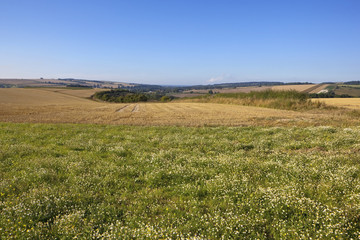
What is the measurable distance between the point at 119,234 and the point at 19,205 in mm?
3162

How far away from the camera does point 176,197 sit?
652 cm

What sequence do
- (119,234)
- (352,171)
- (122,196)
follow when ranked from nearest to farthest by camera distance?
(119,234), (122,196), (352,171)

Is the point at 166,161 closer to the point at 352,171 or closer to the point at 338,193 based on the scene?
the point at 338,193

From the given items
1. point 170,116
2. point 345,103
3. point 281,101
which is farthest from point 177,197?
point 345,103

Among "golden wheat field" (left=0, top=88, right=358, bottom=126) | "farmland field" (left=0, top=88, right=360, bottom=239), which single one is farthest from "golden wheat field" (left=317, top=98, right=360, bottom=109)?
"farmland field" (left=0, top=88, right=360, bottom=239)

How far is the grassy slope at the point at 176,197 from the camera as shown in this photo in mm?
4668

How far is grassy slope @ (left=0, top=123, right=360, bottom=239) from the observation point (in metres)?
4.67

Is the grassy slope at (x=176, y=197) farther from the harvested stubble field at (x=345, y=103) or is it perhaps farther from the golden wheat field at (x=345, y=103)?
the golden wheat field at (x=345, y=103)

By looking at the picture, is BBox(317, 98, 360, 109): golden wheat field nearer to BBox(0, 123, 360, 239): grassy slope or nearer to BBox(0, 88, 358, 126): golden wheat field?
BBox(0, 88, 358, 126): golden wheat field

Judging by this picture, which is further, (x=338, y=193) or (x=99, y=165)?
(x=99, y=165)

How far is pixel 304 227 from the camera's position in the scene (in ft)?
15.2

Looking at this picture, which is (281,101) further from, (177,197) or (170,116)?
(177,197)

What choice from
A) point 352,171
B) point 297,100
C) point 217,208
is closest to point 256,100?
point 297,100

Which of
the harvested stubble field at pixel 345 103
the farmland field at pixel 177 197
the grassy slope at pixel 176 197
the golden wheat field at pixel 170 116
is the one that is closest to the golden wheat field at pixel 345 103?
the harvested stubble field at pixel 345 103
